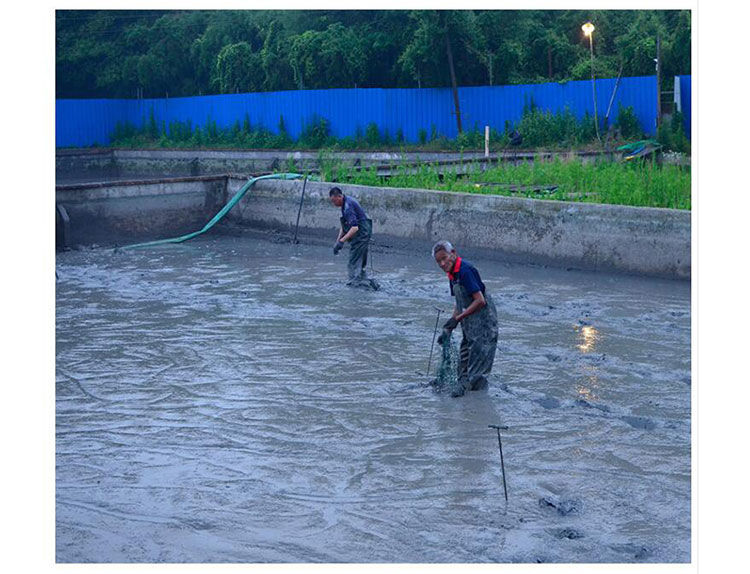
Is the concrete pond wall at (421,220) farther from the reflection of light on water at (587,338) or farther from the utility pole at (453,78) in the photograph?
the utility pole at (453,78)

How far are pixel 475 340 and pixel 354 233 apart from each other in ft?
16.3

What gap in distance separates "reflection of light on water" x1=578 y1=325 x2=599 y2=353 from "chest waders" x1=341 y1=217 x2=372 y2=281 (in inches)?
142

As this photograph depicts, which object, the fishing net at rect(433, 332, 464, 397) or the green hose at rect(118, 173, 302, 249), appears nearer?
the fishing net at rect(433, 332, 464, 397)

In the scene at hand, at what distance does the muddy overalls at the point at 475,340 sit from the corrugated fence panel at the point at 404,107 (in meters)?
18.5

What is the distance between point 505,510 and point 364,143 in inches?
1047

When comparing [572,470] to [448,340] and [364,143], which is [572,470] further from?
A: [364,143]

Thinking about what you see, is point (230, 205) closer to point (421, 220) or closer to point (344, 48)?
point (421, 220)

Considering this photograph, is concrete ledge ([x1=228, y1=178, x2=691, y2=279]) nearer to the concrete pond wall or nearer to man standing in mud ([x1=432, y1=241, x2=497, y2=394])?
the concrete pond wall

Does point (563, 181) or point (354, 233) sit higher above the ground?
point (563, 181)

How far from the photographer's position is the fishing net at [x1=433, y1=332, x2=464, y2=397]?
871cm

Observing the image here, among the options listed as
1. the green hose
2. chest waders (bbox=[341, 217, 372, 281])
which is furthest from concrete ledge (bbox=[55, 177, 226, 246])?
chest waders (bbox=[341, 217, 372, 281])

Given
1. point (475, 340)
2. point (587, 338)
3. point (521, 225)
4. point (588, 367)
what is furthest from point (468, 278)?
point (521, 225)

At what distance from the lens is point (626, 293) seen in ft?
43.0

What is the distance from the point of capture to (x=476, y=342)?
856 centimetres
